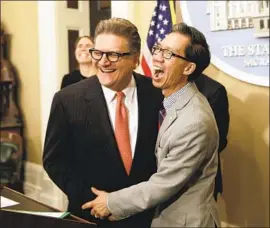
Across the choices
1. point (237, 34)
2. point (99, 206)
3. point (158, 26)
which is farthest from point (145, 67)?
point (99, 206)

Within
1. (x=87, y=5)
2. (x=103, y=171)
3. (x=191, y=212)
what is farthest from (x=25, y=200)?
(x=87, y=5)

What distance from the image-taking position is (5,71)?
5.00 metres

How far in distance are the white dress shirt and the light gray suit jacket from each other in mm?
160

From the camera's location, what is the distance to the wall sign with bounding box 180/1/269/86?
9.42 ft

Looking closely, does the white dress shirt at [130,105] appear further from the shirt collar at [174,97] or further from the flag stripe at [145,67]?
the flag stripe at [145,67]

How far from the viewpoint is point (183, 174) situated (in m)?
1.49

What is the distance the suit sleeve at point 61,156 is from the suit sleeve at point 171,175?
21 centimetres

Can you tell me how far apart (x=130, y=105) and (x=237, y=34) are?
4.95ft

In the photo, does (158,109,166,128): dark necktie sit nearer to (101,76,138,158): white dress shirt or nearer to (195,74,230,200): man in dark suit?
(101,76,138,158): white dress shirt

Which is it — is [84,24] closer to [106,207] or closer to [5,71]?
[5,71]

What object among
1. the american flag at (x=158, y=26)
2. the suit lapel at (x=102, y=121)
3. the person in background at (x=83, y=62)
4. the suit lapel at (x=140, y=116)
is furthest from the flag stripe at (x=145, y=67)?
the suit lapel at (x=102, y=121)

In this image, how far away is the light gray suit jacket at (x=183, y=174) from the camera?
1474 millimetres

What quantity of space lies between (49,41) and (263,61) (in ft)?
7.81

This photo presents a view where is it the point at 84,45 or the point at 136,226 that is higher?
the point at 84,45
